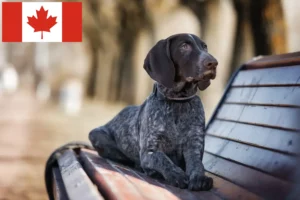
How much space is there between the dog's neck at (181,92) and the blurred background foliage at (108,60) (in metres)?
1.83

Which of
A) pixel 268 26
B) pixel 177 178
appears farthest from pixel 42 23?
pixel 177 178

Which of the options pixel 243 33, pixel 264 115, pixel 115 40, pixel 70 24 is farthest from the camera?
pixel 115 40

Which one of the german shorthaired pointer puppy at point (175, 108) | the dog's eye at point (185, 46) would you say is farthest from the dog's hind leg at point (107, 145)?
the dog's eye at point (185, 46)

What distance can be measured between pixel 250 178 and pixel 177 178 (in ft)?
0.85

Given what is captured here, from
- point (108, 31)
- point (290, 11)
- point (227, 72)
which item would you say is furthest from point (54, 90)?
point (290, 11)

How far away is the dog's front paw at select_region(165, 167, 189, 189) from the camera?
1.83 m

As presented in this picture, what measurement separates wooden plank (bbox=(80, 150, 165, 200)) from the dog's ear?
41cm

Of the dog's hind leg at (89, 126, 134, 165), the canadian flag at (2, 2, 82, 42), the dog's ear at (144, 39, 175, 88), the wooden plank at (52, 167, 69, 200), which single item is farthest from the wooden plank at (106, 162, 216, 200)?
the canadian flag at (2, 2, 82, 42)

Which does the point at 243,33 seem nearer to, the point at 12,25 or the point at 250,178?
the point at 12,25

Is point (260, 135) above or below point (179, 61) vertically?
below

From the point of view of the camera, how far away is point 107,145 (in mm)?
2520

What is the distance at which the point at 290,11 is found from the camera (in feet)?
14.1

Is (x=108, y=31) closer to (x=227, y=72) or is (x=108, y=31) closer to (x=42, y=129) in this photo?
(x=42, y=129)

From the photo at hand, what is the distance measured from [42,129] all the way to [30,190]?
15.4 ft
